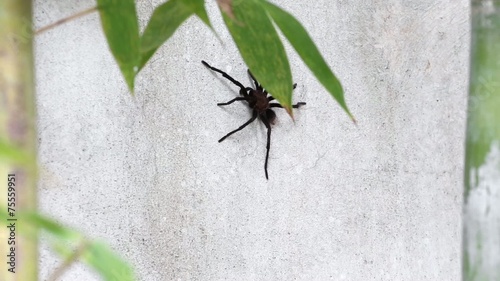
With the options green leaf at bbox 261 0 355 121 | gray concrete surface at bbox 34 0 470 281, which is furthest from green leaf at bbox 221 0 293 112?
gray concrete surface at bbox 34 0 470 281

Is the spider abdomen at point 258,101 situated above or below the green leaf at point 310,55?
below

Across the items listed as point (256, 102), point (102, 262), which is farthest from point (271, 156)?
point (102, 262)

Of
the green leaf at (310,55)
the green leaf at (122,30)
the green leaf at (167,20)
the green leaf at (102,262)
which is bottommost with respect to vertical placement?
the green leaf at (310,55)

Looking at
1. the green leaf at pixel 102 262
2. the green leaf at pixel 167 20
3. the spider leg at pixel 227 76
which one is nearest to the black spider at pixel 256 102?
the spider leg at pixel 227 76

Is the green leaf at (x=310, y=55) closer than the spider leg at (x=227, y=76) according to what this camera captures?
Yes

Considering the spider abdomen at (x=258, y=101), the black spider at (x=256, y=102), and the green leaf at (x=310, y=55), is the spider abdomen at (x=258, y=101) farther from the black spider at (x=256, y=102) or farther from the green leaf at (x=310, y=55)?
the green leaf at (x=310, y=55)
